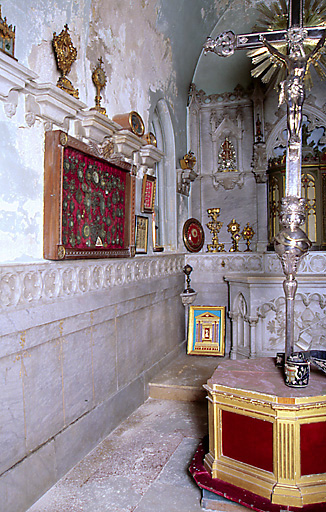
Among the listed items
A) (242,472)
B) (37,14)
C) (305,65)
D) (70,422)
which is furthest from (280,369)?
(37,14)

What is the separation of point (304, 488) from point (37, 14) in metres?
3.64

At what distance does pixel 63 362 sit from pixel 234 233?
502 centimetres

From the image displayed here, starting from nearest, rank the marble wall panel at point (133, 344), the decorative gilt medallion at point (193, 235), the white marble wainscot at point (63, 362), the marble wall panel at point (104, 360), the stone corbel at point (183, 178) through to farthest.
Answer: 1. the white marble wainscot at point (63, 362)
2. the marble wall panel at point (104, 360)
3. the marble wall panel at point (133, 344)
4. the stone corbel at point (183, 178)
5. the decorative gilt medallion at point (193, 235)

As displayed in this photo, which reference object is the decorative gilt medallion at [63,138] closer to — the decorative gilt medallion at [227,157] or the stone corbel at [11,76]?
the stone corbel at [11,76]

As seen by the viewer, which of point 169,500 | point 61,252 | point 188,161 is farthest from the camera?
point 188,161

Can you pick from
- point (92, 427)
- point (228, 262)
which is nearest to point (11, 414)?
point (92, 427)

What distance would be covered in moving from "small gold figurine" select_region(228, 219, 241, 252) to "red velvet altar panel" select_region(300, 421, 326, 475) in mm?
5117

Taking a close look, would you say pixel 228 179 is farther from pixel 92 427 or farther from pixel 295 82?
pixel 92 427

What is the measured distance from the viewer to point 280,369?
3285 millimetres

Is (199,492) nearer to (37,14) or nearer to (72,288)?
(72,288)

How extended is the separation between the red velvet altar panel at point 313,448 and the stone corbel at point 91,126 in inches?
110

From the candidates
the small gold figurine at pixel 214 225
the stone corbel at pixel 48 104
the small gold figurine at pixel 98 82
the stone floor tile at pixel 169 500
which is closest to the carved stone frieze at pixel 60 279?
the stone corbel at pixel 48 104

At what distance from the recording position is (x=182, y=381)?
5277mm

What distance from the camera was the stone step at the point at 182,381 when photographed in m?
5.02
